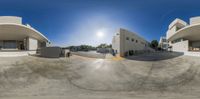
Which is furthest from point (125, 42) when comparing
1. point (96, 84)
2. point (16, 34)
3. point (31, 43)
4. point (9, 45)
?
point (9, 45)

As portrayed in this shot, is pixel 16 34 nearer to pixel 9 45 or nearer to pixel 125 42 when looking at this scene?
pixel 9 45

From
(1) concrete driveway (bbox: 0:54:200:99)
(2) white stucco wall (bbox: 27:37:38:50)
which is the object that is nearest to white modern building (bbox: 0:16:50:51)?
(2) white stucco wall (bbox: 27:37:38:50)

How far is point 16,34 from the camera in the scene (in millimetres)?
34875

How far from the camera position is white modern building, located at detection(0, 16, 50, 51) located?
31.3 metres

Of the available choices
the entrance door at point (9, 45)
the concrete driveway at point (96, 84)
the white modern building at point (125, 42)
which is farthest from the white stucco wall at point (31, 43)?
the white modern building at point (125, 42)

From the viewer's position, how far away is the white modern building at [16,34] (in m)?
31.3

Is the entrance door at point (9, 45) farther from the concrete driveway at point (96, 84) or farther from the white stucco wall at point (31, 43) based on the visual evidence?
the concrete driveway at point (96, 84)

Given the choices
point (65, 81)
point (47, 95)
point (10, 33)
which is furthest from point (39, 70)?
point (10, 33)

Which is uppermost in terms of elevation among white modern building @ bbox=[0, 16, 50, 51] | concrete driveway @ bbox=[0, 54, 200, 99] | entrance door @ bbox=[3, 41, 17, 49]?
white modern building @ bbox=[0, 16, 50, 51]

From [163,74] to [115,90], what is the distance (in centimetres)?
684

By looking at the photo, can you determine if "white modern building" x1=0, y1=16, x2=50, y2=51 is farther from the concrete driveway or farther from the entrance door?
the concrete driveway

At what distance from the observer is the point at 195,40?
39750 millimetres

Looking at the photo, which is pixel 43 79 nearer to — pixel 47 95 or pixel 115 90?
pixel 47 95

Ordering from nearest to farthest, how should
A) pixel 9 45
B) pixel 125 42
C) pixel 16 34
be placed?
pixel 125 42 < pixel 16 34 < pixel 9 45
